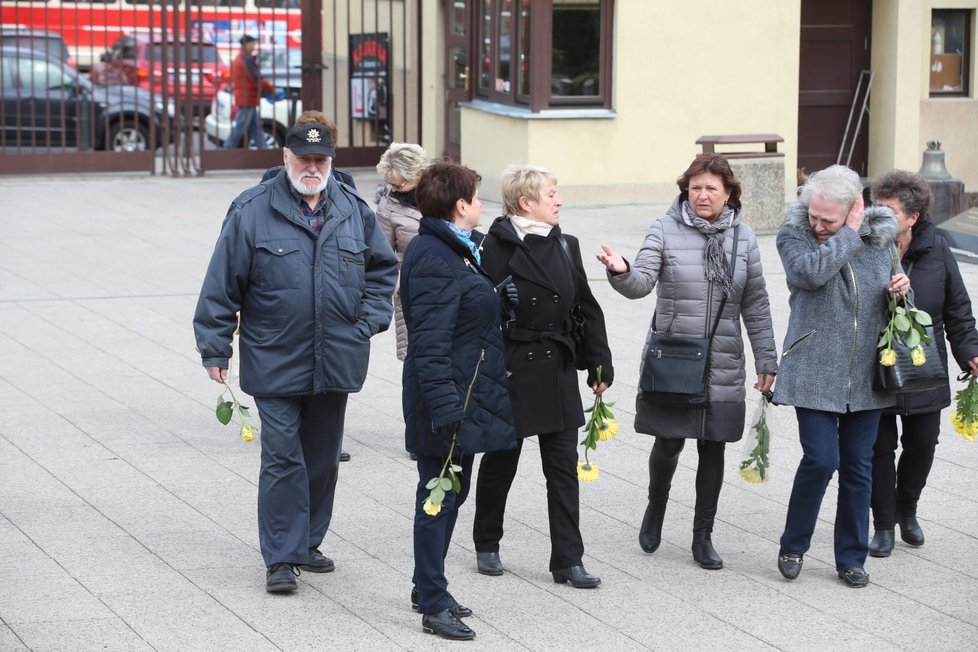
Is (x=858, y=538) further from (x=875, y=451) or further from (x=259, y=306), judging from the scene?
(x=259, y=306)

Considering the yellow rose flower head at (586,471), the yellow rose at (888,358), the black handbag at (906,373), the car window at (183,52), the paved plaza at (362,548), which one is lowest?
the paved plaza at (362,548)

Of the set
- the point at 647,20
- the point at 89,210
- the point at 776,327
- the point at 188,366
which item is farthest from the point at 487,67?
the point at 188,366

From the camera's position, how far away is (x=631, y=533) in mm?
6418

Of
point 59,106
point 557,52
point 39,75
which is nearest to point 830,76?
point 557,52

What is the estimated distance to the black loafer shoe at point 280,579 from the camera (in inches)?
Answer: 218

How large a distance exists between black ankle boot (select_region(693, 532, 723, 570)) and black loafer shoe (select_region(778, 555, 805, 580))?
0.26 metres

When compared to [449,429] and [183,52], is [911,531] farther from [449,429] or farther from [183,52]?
[183,52]

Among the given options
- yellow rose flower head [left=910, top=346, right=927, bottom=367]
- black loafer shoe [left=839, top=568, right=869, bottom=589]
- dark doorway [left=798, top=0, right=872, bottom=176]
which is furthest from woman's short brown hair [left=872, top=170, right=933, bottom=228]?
dark doorway [left=798, top=0, right=872, bottom=176]

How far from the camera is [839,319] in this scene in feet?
18.7

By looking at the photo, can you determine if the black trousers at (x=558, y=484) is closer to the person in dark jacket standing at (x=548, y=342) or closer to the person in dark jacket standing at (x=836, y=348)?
the person in dark jacket standing at (x=548, y=342)

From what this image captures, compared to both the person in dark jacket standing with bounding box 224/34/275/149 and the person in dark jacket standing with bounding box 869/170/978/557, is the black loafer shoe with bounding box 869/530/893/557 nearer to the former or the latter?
the person in dark jacket standing with bounding box 869/170/978/557

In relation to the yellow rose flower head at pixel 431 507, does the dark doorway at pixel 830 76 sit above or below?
above

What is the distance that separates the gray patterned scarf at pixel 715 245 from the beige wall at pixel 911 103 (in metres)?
12.9

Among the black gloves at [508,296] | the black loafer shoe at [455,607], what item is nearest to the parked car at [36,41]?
the black gloves at [508,296]
